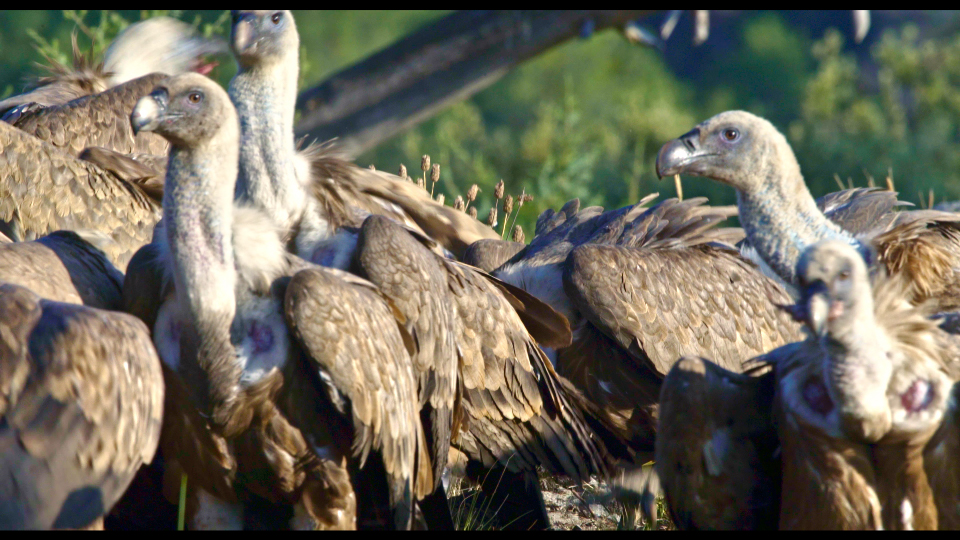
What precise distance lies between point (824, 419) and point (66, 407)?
7.33 feet

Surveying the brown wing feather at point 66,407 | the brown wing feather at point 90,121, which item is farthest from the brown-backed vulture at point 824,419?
the brown wing feather at point 90,121

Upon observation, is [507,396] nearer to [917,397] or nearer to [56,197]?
[917,397]

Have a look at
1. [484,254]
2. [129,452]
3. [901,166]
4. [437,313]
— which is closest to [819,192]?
[901,166]

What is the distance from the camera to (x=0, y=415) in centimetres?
354

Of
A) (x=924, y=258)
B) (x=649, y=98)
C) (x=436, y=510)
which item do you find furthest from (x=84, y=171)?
(x=649, y=98)

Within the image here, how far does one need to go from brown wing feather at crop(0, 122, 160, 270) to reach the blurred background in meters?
2.41

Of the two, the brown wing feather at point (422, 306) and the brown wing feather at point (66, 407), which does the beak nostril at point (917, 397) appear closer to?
the brown wing feather at point (422, 306)

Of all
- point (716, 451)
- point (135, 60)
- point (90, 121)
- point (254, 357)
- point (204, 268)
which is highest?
point (135, 60)

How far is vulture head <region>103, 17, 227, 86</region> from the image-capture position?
25.1ft

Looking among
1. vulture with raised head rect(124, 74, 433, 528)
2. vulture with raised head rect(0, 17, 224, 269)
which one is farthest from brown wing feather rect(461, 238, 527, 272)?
vulture with raised head rect(0, 17, 224, 269)

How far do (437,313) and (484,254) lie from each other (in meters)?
1.16

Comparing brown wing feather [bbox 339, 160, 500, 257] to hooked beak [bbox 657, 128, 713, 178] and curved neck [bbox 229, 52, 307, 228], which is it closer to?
curved neck [bbox 229, 52, 307, 228]

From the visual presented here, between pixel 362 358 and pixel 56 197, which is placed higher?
pixel 56 197

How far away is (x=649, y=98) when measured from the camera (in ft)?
82.8
